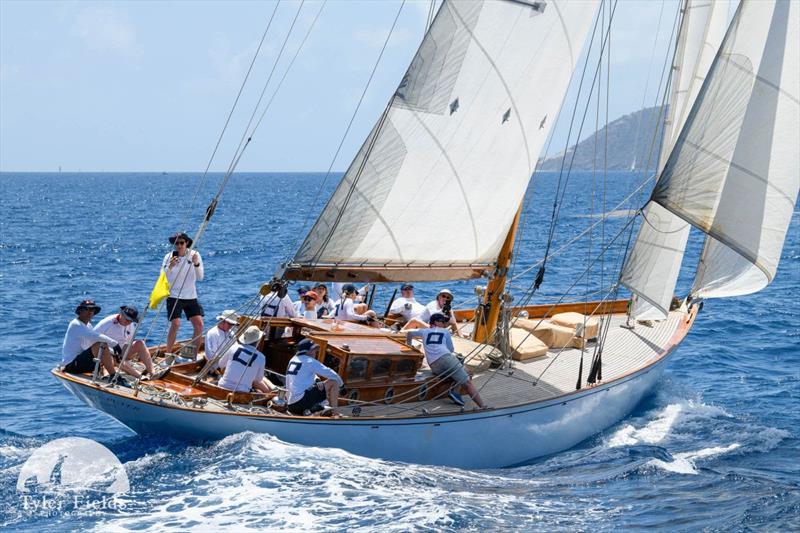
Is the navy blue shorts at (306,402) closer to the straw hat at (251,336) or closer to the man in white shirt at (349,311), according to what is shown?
the straw hat at (251,336)

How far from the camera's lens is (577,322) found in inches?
756

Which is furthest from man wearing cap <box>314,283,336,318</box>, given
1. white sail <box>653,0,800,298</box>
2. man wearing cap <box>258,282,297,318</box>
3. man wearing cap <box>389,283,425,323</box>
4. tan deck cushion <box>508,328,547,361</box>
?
white sail <box>653,0,800,298</box>

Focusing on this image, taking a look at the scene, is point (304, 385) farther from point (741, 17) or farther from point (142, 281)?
point (142, 281)

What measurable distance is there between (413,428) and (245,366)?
260cm

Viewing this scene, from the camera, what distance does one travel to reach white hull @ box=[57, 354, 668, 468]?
44.1 feet

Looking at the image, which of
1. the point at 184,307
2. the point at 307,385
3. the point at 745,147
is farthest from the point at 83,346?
the point at 745,147

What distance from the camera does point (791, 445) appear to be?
16375mm

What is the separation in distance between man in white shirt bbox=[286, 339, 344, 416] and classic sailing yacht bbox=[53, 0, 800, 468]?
0.35 metres

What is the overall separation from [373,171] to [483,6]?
299 centimetres

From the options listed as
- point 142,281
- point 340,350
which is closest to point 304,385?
point 340,350

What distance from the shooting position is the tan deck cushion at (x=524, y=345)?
56.6 feet

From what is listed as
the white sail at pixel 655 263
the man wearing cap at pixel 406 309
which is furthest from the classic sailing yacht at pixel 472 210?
the white sail at pixel 655 263

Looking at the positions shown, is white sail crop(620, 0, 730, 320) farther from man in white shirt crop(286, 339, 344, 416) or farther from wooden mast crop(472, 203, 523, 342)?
man in white shirt crop(286, 339, 344, 416)

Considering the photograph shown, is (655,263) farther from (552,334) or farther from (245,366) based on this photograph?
(245,366)
